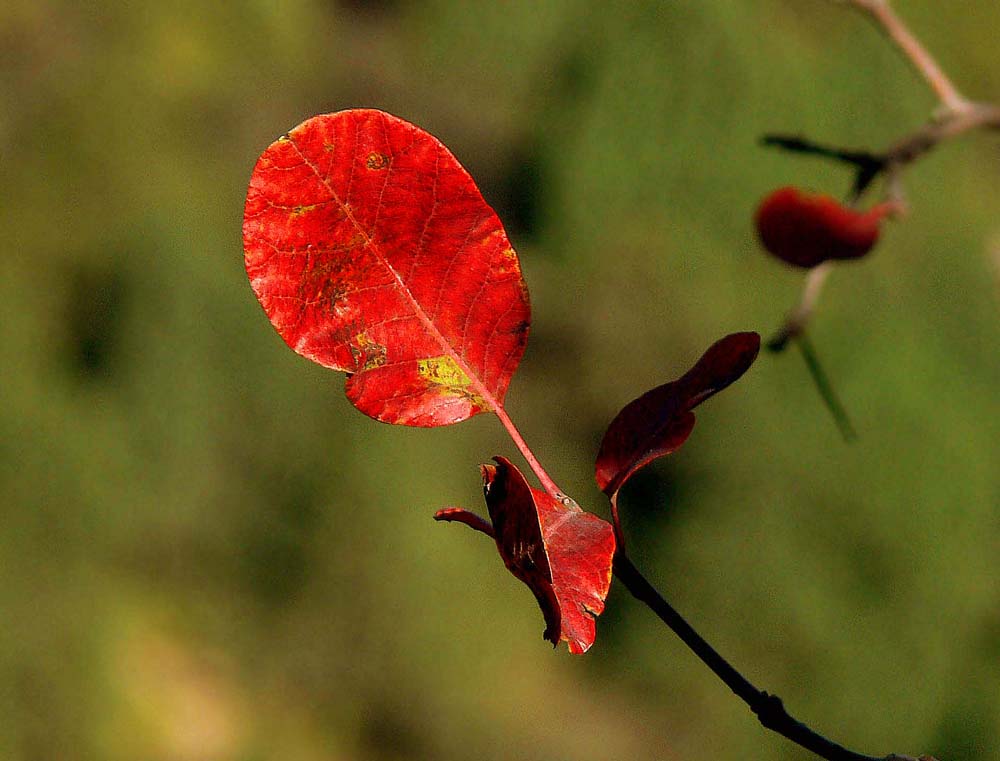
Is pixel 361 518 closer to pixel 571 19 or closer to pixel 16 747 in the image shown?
pixel 16 747

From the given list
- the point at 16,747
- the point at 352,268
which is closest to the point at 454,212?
the point at 352,268

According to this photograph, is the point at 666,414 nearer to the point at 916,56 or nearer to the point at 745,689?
the point at 745,689

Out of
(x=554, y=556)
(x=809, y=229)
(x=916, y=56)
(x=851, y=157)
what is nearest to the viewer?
(x=554, y=556)

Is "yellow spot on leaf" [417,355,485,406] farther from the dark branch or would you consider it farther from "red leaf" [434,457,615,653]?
the dark branch

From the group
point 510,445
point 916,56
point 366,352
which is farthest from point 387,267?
point 510,445

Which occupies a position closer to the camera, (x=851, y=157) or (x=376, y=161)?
(x=376, y=161)

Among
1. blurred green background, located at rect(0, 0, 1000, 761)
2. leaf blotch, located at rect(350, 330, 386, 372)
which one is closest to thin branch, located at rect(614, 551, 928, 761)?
leaf blotch, located at rect(350, 330, 386, 372)
